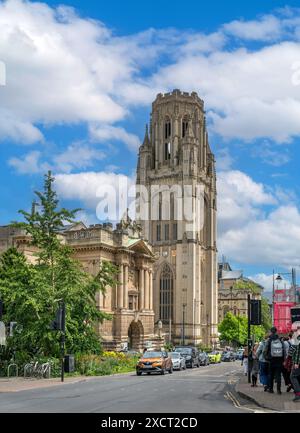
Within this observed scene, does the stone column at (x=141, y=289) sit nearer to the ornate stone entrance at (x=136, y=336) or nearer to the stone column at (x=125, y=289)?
the ornate stone entrance at (x=136, y=336)

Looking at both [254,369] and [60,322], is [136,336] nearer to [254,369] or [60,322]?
[60,322]

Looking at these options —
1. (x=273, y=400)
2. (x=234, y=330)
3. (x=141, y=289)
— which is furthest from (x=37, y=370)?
(x=234, y=330)

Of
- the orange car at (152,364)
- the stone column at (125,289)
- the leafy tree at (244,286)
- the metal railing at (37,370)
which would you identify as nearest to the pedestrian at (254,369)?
the metal railing at (37,370)

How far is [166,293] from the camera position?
371 feet

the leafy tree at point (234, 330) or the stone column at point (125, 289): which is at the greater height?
the stone column at point (125, 289)

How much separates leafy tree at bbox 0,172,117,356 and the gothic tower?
68.1 meters

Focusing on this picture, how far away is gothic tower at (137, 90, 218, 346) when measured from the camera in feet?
360

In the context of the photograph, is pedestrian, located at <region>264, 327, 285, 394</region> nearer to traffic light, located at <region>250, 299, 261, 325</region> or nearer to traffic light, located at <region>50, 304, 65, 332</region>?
traffic light, located at <region>250, 299, 261, 325</region>

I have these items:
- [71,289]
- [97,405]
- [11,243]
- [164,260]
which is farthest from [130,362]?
[164,260]

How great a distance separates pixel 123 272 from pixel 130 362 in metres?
26.6

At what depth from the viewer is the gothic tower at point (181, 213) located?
10962 centimetres

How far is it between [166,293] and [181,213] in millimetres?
14190

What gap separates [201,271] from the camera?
383ft
